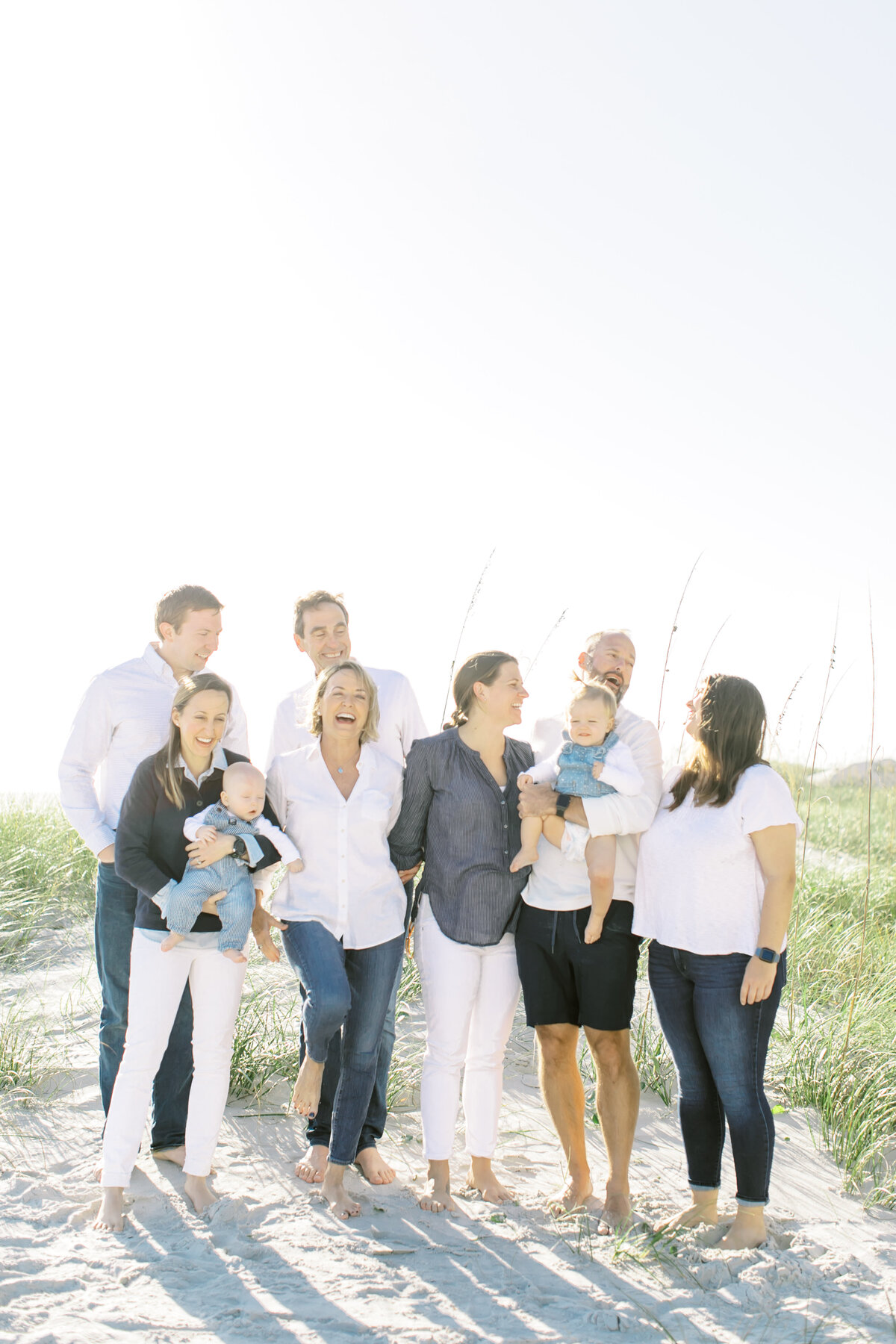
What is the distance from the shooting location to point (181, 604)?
14.7 feet

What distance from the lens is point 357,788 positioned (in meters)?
4.14

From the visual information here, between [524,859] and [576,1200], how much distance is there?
1.36m

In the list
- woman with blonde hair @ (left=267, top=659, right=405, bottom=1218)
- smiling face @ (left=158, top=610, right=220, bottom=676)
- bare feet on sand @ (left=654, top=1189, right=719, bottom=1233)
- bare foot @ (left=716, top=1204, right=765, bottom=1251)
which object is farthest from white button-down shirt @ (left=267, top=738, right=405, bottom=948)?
bare foot @ (left=716, top=1204, right=765, bottom=1251)

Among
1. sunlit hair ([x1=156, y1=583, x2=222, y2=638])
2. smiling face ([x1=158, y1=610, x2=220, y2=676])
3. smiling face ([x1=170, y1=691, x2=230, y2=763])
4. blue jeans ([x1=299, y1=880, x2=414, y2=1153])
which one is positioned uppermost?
sunlit hair ([x1=156, y1=583, x2=222, y2=638])

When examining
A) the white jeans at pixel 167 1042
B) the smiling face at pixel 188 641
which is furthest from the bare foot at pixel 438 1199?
the smiling face at pixel 188 641

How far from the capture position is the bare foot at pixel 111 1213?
3.80 meters

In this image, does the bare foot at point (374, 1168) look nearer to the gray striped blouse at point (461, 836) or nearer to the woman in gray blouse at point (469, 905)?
the woman in gray blouse at point (469, 905)

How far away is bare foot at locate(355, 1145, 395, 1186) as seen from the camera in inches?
167

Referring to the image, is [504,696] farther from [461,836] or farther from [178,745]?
[178,745]

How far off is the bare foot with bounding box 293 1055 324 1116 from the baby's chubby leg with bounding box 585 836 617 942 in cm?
116

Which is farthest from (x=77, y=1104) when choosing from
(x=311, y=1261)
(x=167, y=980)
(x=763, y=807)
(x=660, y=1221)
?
(x=763, y=807)

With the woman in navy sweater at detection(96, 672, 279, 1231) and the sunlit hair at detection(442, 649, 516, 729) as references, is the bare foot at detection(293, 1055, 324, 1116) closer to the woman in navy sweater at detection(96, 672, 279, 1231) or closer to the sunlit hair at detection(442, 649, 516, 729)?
the woman in navy sweater at detection(96, 672, 279, 1231)

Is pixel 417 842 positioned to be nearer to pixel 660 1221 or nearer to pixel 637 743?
pixel 637 743

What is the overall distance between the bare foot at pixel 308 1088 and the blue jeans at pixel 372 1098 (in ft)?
1.19
